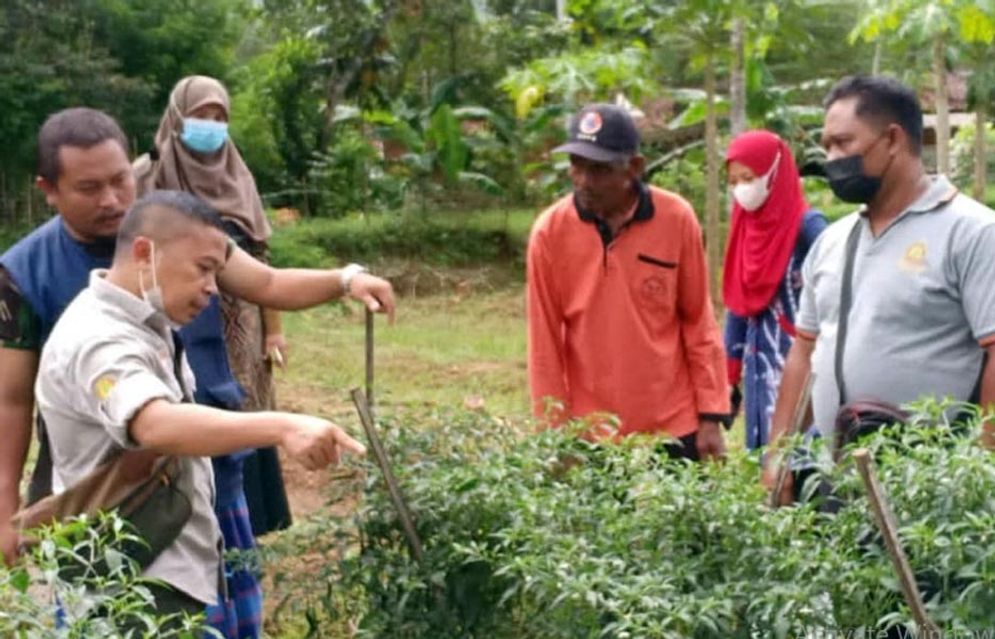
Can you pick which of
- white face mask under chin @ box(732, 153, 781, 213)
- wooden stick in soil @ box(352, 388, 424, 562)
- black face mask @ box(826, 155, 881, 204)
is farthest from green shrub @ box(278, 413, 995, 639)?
white face mask under chin @ box(732, 153, 781, 213)

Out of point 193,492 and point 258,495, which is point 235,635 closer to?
point 193,492

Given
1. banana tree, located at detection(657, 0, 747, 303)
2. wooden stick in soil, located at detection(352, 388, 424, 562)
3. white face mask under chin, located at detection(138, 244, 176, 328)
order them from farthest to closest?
1. banana tree, located at detection(657, 0, 747, 303)
2. wooden stick in soil, located at detection(352, 388, 424, 562)
3. white face mask under chin, located at detection(138, 244, 176, 328)

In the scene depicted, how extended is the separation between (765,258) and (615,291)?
3.84 feet

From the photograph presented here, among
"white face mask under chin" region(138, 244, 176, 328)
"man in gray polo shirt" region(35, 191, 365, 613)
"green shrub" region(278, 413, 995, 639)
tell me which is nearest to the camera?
"green shrub" region(278, 413, 995, 639)

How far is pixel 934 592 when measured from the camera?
3.11 meters

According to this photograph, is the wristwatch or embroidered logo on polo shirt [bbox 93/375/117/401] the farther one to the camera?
the wristwatch

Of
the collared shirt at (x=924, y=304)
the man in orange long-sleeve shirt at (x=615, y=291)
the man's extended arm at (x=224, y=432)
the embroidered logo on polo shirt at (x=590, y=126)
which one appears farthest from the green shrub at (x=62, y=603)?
the embroidered logo on polo shirt at (x=590, y=126)

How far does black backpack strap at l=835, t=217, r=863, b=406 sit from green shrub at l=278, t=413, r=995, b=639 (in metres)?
0.53

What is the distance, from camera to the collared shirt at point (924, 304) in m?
3.99

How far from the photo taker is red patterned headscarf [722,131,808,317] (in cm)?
610

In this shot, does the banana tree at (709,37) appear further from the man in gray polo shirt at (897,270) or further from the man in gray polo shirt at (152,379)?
the man in gray polo shirt at (152,379)

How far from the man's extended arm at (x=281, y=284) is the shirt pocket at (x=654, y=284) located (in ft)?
3.85

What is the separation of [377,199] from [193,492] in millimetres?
16730

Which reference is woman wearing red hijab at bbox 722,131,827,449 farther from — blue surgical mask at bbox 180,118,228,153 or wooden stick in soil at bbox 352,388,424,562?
wooden stick in soil at bbox 352,388,424,562
